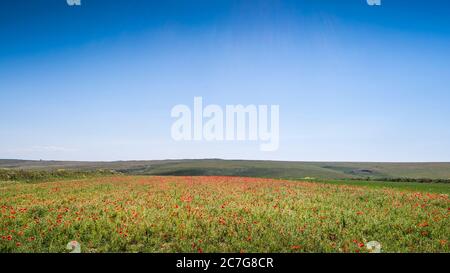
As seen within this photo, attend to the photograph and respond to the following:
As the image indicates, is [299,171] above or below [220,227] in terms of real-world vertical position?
below

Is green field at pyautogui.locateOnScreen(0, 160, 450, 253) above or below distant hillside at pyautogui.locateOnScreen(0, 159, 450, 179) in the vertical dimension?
above

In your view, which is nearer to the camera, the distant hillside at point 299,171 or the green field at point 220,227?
the green field at point 220,227

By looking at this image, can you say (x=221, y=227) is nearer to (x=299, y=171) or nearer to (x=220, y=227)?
(x=220, y=227)

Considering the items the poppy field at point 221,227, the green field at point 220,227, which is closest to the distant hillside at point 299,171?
the green field at point 220,227

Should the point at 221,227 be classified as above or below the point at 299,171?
above

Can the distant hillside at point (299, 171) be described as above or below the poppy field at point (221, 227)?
below

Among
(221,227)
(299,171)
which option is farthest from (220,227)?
(299,171)

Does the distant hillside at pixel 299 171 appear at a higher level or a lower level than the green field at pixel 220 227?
lower

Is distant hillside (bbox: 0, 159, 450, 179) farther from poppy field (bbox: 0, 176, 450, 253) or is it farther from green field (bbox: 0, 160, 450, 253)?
poppy field (bbox: 0, 176, 450, 253)

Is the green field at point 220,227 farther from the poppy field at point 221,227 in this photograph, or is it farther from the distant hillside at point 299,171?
the distant hillside at point 299,171

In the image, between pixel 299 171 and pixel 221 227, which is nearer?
pixel 221 227

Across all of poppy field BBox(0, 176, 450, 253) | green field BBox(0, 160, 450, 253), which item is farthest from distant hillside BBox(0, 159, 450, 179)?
poppy field BBox(0, 176, 450, 253)
